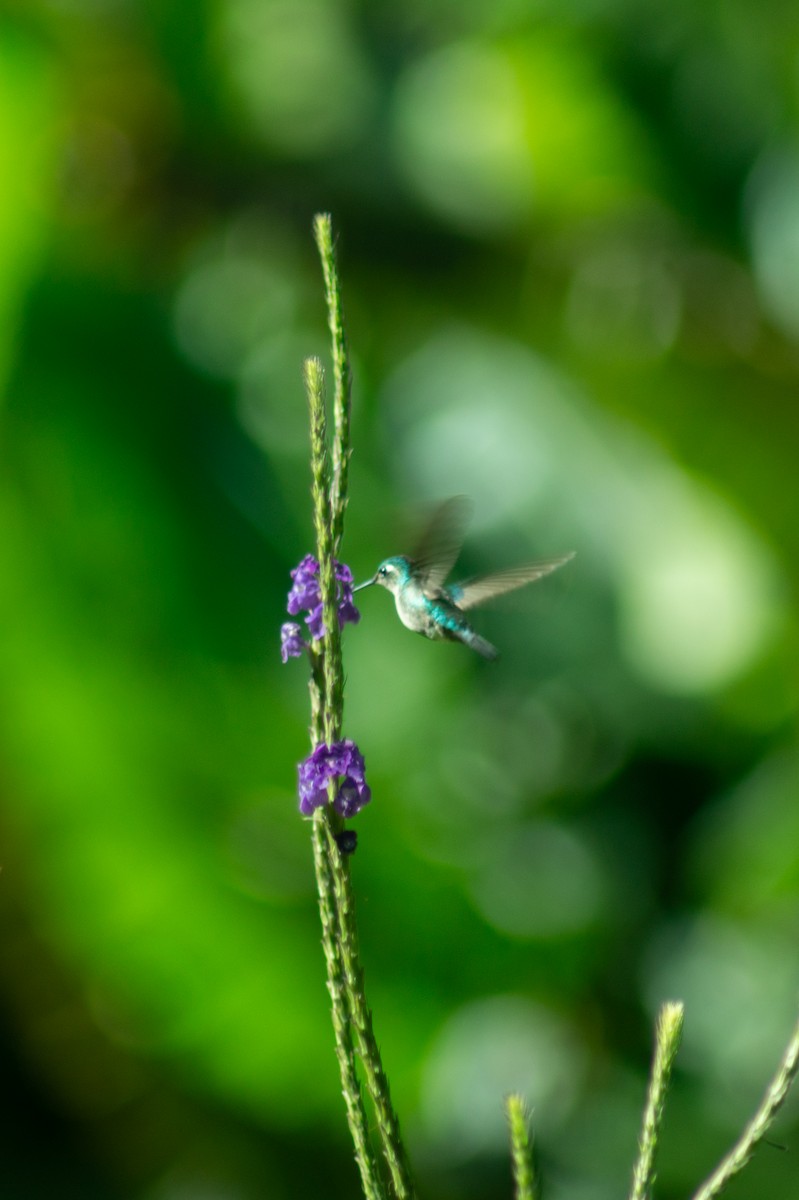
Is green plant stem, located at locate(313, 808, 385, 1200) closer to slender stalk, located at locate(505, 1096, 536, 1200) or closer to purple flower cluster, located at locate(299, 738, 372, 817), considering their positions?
purple flower cluster, located at locate(299, 738, 372, 817)

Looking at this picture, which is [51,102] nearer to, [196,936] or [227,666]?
[227,666]

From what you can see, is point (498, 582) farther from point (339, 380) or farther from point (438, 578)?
point (339, 380)

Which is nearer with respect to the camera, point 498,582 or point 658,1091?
point 658,1091

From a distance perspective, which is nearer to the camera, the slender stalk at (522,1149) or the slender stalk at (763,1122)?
the slender stalk at (522,1149)


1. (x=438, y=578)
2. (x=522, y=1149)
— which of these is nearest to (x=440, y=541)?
(x=438, y=578)

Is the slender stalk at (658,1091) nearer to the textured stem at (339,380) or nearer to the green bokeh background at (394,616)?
the textured stem at (339,380)

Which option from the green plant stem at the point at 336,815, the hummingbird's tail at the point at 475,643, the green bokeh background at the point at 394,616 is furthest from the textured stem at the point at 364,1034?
the green bokeh background at the point at 394,616
